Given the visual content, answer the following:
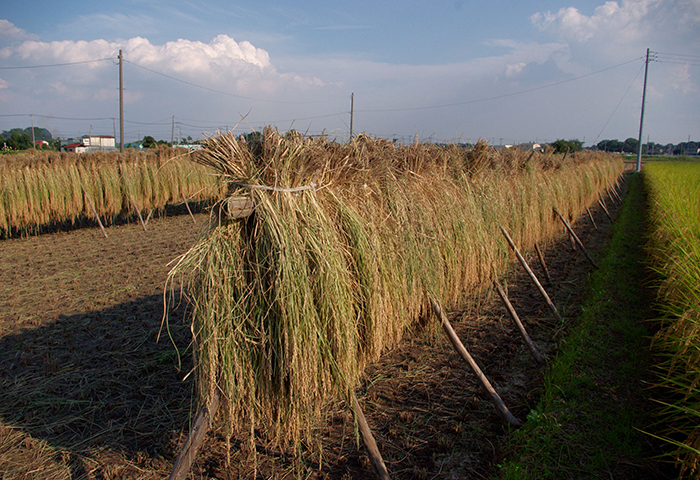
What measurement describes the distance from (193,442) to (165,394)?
4.98 feet

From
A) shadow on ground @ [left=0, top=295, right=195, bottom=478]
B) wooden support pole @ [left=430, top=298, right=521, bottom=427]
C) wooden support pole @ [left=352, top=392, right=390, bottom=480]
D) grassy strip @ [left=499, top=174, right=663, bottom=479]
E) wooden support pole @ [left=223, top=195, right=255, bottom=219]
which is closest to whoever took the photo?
wooden support pole @ [left=223, top=195, right=255, bottom=219]

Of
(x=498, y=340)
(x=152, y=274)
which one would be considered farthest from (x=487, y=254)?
(x=152, y=274)

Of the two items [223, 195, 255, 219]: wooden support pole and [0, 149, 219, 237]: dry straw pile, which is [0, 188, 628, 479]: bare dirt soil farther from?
[0, 149, 219, 237]: dry straw pile

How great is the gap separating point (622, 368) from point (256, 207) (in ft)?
12.5

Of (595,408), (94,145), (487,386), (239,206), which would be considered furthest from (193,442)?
(94,145)

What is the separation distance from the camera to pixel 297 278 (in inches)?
89.9

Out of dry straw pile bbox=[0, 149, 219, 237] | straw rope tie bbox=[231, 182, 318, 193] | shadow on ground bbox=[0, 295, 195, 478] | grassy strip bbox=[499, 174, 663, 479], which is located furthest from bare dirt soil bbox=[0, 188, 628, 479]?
dry straw pile bbox=[0, 149, 219, 237]

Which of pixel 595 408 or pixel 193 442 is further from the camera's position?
pixel 595 408

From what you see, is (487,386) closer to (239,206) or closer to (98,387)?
(239,206)

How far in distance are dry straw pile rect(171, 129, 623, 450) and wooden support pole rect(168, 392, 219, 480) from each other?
9 cm

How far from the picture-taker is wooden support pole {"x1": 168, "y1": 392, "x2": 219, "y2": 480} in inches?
83.2

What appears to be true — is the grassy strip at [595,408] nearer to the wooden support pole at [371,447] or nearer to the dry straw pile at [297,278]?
the wooden support pole at [371,447]

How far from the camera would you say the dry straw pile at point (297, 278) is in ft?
7.31

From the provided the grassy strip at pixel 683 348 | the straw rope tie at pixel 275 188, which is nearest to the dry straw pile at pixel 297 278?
the straw rope tie at pixel 275 188
